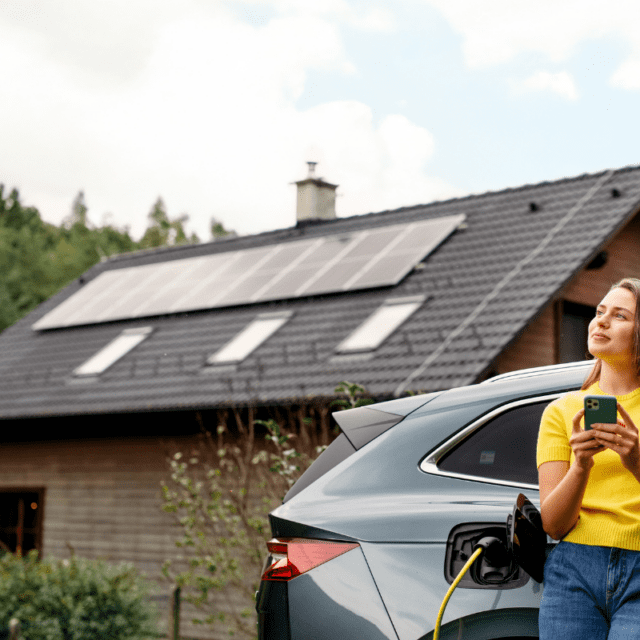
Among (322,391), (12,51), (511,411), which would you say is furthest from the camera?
(12,51)

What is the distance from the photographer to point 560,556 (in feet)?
9.82

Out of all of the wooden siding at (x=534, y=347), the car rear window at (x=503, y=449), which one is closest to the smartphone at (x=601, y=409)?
the car rear window at (x=503, y=449)

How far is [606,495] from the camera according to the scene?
2957mm

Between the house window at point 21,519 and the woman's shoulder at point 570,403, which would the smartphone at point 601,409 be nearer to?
the woman's shoulder at point 570,403

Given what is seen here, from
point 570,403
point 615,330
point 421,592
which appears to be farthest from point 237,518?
point 615,330

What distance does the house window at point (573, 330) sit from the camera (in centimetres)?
1390

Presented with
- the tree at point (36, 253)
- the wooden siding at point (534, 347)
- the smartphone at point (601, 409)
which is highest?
the tree at point (36, 253)

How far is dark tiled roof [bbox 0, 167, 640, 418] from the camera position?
12.4 m

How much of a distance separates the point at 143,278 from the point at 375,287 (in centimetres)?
605

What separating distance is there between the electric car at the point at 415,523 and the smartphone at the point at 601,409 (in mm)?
745

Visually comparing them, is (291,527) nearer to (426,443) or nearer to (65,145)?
(426,443)

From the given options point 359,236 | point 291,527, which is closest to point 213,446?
point 359,236

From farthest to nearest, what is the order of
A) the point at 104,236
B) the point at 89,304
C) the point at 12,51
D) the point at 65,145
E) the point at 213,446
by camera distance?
1. the point at 65,145
2. the point at 104,236
3. the point at 12,51
4. the point at 89,304
5. the point at 213,446

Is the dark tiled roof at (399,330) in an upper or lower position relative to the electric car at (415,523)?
upper
